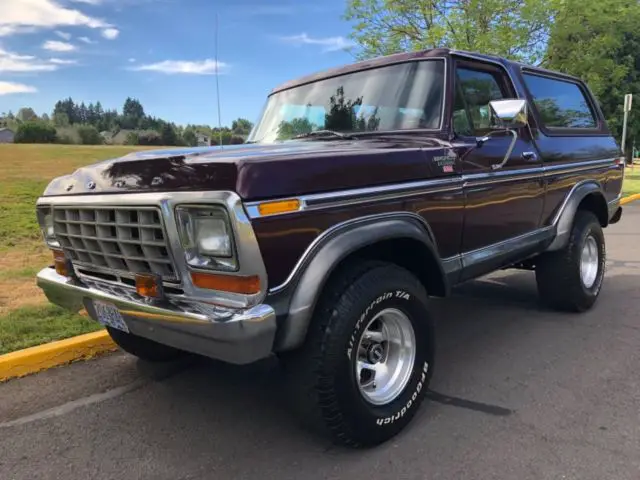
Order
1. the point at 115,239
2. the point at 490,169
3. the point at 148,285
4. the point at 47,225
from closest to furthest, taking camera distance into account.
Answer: the point at 148,285, the point at 115,239, the point at 47,225, the point at 490,169

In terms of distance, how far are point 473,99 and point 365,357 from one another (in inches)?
77.4

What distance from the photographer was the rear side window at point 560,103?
4.74 m

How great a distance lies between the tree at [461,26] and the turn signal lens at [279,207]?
35.7 ft

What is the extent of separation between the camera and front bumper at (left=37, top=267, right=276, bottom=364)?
7.89 feet

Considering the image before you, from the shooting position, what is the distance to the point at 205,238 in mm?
2506

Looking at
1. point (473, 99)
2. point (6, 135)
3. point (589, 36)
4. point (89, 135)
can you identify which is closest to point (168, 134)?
point (473, 99)

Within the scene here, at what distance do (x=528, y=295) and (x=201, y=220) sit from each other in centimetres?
430

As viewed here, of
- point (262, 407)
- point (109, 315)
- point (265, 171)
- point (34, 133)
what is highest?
point (34, 133)

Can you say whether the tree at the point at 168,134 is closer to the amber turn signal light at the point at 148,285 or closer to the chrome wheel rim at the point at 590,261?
the amber turn signal light at the point at 148,285

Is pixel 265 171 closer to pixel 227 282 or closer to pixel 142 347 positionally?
pixel 227 282

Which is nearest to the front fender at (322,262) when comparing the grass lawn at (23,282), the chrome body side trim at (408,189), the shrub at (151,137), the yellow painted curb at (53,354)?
the chrome body side trim at (408,189)

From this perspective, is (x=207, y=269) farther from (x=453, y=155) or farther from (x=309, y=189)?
(x=453, y=155)

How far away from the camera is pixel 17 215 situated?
9.24 meters

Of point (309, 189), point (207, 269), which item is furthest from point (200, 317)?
point (309, 189)
